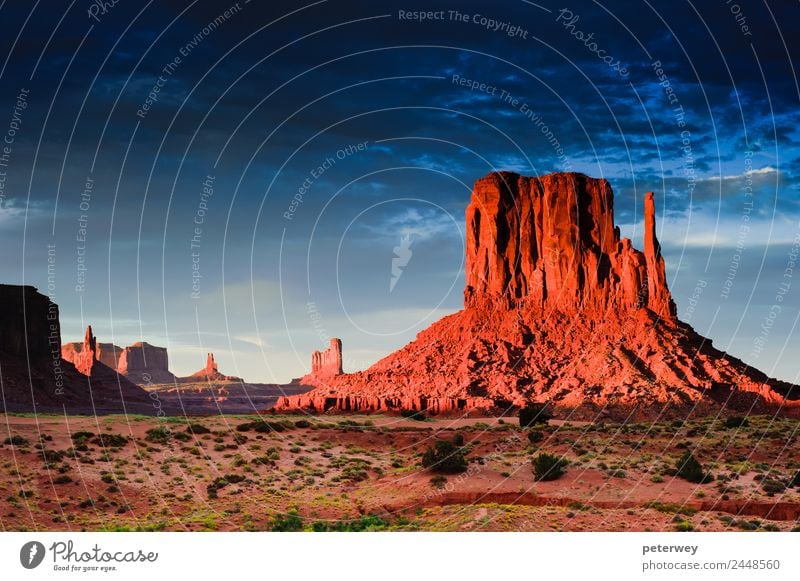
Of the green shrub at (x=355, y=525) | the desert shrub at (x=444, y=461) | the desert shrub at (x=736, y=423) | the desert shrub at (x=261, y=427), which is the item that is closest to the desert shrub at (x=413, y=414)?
the desert shrub at (x=261, y=427)

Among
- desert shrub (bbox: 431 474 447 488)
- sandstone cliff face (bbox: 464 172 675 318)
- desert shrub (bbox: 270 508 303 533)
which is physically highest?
sandstone cliff face (bbox: 464 172 675 318)

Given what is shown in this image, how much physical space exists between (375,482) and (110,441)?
2240 cm

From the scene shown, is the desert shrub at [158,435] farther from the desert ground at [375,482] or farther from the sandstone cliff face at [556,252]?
the sandstone cliff face at [556,252]

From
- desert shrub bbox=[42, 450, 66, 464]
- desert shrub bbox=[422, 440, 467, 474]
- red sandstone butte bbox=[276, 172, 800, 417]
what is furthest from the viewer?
red sandstone butte bbox=[276, 172, 800, 417]

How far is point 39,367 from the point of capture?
155375 millimetres

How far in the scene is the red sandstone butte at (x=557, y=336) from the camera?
115m

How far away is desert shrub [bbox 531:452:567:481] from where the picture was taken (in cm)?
5625

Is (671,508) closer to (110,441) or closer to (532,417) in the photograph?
(110,441)

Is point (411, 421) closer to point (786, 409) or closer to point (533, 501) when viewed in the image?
point (786, 409)

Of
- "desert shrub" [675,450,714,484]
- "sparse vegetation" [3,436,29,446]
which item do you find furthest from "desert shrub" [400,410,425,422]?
"desert shrub" [675,450,714,484]

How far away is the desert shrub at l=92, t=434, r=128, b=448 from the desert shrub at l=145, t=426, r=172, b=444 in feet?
7.03

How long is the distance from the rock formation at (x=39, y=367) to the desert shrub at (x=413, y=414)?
4792 cm

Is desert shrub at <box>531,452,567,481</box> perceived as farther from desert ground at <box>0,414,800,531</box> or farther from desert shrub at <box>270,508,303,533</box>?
Answer: desert shrub at <box>270,508,303,533</box>
